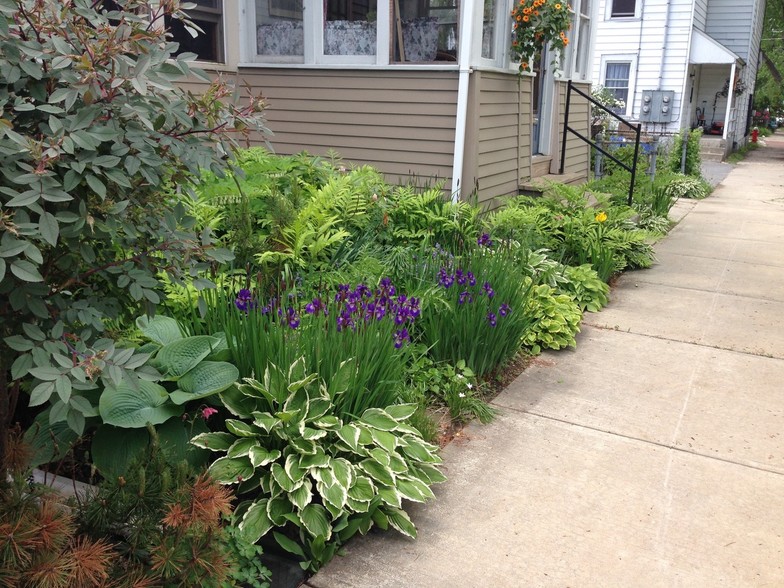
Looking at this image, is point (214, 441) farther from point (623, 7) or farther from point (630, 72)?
point (623, 7)

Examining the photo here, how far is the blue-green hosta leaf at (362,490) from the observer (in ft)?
9.32

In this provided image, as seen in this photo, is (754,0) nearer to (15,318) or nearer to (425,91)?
(425,91)

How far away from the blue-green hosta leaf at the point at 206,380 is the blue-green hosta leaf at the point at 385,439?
603 millimetres

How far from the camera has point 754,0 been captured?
880 inches

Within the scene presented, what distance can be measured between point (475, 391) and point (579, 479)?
3.36 ft

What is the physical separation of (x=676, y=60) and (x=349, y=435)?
65.7 feet

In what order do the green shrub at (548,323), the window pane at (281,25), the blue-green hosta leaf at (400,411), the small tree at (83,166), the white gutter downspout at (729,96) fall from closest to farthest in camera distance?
the small tree at (83,166), the blue-green hosta leaf at (400,411), the green shrub at (548,323), the window pane at (281,25), the white gutter downspout at (729,96)

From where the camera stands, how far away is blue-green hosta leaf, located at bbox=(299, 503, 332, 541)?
8.89 feet

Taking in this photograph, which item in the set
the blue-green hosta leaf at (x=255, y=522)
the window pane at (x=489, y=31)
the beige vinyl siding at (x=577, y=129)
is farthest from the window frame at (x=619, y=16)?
the blue-green hosta leaf at (x=255, y=522)

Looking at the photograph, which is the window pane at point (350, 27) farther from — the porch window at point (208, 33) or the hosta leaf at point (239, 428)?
the hosta leaf at point (239, 428)

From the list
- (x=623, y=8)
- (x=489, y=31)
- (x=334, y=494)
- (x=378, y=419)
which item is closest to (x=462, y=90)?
(x=489, y=31)

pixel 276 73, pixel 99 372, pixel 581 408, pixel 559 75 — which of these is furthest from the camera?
pixel 559 75

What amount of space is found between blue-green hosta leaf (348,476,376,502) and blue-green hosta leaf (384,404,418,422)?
43 cm

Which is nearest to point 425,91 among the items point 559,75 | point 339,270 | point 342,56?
point 342,56
